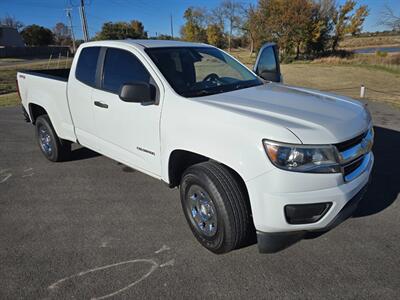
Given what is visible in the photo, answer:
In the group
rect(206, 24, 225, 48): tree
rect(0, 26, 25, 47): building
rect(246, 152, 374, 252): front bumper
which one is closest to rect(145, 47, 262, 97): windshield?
rect(246, 152, 374, 252): front bumper

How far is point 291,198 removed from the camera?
82.2 inches

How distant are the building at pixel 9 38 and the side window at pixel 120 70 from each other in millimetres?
76101

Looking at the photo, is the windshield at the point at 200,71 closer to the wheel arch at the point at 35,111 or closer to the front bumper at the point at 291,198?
the front bumper at the point at 291,198

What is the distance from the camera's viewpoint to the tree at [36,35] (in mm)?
69562

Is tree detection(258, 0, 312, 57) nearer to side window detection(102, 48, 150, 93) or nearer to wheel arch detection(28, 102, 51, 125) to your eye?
wheel arch detection(28, 102, 51, 125)

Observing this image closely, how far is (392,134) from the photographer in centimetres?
606

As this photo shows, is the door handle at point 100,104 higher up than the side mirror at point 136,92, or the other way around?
the side mirror at point 136,92

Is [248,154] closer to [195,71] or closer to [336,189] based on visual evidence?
[336,189]

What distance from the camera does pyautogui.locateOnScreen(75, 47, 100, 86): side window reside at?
3.68 metres

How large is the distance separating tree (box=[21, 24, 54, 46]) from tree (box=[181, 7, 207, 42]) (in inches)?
1293

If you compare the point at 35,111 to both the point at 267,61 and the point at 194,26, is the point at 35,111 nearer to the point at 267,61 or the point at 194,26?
the point at 267,61

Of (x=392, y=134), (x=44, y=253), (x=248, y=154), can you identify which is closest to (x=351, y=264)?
(x=248, y=154)

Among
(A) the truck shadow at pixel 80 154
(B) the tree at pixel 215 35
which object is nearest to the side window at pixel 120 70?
(A) the truck shadow at pixel 80 154

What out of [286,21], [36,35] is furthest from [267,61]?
[36,35]
